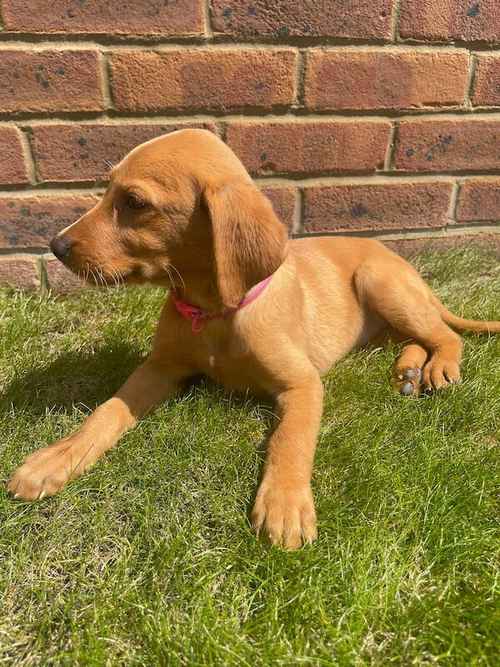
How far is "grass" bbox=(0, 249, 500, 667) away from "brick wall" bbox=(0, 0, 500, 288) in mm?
1038

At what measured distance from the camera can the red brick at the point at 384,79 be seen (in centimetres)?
287

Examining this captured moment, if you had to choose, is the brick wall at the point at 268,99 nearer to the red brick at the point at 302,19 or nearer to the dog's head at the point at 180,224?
the red brick at the point at 302,19

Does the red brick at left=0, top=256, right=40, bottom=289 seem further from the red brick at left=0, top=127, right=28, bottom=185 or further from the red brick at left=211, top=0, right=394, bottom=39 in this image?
the red brick at left=211, top=0, right=394, bottom=39

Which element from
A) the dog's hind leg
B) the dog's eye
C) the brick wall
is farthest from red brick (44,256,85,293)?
the dog's hind leg

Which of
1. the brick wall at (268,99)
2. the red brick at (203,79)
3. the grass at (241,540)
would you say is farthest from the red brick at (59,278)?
the red brick at (203,79)

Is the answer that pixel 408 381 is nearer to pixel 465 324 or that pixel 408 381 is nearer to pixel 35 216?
pixel 465 324

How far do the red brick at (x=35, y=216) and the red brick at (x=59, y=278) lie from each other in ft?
0.45

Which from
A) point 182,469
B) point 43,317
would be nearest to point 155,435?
point 182,469

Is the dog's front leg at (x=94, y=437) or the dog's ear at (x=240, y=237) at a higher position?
the dog's ear at (x=240, y=237)

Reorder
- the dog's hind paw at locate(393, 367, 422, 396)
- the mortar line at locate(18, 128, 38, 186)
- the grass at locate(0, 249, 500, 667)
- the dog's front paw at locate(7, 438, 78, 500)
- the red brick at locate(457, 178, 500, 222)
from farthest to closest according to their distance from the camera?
the red brick at locate(457, 178, 500, 222) < the mortar line at locate(18, 128, 38, 186) < the dog's hind paw at locate(393, 367, 422, 396) < the dog's front paw at locate(7, 438, 78, 500) < the grass at locate(0, 249, 500, 667)

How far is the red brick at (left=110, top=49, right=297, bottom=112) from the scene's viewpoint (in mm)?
2682

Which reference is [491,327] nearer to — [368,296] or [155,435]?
[368,296]

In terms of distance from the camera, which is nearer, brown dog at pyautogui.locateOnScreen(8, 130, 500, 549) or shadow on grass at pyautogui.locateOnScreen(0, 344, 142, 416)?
brown dog at pyautogui.locateOnScreen(8, 130, 500, 549)

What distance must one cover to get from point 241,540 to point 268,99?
85.8 inches
